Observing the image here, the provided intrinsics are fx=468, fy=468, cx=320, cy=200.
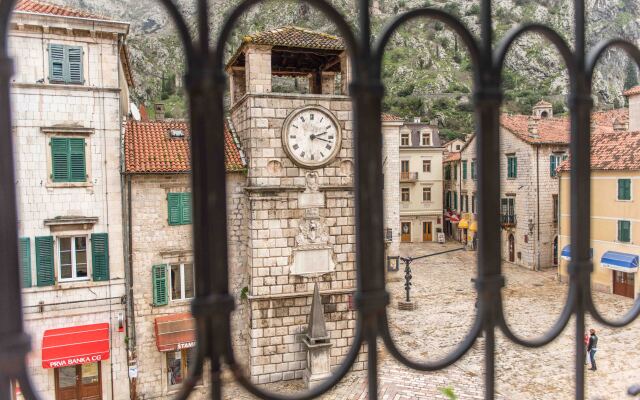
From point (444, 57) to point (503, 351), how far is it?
75.8 metres

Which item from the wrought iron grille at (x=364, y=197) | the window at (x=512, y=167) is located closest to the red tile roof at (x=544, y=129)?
the window at (x=512, y=167)

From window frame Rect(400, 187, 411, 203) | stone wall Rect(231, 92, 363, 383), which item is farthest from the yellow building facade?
window frame Rect(400, 187, 411, 203)

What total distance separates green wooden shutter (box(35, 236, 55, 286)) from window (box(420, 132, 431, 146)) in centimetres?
2901

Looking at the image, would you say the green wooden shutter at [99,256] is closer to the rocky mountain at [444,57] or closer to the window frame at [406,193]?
the window frame at [406,193]

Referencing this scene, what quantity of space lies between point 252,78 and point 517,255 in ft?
71.3

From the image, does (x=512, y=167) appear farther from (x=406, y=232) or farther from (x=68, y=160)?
(x=68, y=160)

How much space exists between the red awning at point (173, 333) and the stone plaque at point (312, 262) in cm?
350

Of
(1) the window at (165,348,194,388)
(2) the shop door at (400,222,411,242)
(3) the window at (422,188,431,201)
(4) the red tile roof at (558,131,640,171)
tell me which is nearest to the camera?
(1) the window at (165,348,194,388)

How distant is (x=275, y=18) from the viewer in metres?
94.3

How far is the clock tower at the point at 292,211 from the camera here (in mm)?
14289

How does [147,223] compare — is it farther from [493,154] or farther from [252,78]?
[493,154]

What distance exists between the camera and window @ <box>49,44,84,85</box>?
12.8m

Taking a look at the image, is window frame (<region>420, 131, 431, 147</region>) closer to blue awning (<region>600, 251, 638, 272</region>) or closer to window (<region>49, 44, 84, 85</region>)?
blue awning (<region>600, 251, 638, 272</region>)

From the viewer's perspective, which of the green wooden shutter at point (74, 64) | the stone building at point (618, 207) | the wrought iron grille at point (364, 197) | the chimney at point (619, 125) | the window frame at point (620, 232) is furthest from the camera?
the chimney at point (619, 125)
